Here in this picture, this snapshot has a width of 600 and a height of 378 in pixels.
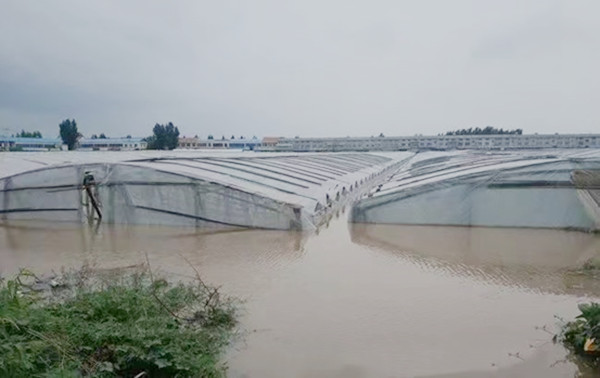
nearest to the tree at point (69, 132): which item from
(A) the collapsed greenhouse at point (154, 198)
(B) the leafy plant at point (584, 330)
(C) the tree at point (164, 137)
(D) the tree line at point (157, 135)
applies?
(D) the tree line at point (157, 135)

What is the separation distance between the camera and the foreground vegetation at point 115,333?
3.28m

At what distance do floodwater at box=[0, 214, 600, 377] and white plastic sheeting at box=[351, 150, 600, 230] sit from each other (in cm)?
35

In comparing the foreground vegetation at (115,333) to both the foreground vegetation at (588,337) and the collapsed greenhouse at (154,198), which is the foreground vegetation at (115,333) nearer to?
the foreground vegetation at (588,337)

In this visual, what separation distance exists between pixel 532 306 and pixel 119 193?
9251mm

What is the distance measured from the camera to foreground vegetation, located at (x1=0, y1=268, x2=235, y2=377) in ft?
10.8

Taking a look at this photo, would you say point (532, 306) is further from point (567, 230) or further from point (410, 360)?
point (567, 230)

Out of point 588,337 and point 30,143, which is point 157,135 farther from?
point 588,337

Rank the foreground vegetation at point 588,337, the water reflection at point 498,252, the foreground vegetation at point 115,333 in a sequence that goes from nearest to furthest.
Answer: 1. the foreground vegetation at point 115,333
2. the foreground vegetation at point 588,337
3. the water reflection at point 498,252

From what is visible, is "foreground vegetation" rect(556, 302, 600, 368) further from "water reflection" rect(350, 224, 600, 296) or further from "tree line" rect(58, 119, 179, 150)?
"tree line" rect(58, 119, 179, 150)

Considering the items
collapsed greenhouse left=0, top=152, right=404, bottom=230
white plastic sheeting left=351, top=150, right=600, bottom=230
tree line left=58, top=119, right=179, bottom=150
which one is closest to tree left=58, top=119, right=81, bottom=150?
tree line left=58, top=119, right=179, bottom=150

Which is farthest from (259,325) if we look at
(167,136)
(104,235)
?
(167,136)

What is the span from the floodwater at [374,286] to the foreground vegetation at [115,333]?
367 mm

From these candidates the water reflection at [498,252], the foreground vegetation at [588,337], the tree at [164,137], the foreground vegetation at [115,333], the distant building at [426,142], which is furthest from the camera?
the distant building at [426,142]

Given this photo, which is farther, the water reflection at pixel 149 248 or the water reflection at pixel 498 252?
the water reflection at pixel 149 248
